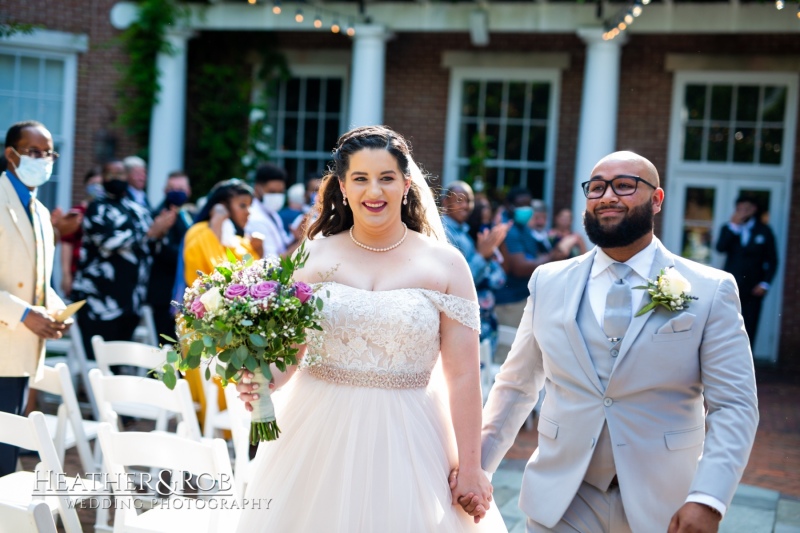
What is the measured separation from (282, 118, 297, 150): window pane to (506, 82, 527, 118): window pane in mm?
3526

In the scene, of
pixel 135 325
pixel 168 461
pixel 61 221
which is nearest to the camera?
pixel 168 461

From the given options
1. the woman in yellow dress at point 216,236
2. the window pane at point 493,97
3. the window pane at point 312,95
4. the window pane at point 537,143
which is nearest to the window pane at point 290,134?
the window pane at point 312,95

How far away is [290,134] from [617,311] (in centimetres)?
1234

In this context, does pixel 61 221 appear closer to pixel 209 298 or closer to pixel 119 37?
pixel 209 298

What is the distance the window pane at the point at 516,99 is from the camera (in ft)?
46.4

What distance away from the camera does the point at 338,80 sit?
15.0 meters

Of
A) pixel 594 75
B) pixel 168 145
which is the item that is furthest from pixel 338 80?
pixel 594 75

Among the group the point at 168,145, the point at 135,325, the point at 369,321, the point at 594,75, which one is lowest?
the point at 135,325

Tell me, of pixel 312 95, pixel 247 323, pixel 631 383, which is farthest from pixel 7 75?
pixel 631 383

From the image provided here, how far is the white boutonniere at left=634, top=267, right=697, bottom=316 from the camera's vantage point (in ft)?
Answer: 10.2

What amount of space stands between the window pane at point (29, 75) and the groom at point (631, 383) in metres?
12.7

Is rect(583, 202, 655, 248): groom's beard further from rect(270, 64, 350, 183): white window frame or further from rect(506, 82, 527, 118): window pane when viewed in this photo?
rect(270, 64, 350, 183): white window frame

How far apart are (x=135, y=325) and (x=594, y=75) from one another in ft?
22.7

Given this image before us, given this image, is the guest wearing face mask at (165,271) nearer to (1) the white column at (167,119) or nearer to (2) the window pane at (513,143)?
(1) the white column at (167,119)
